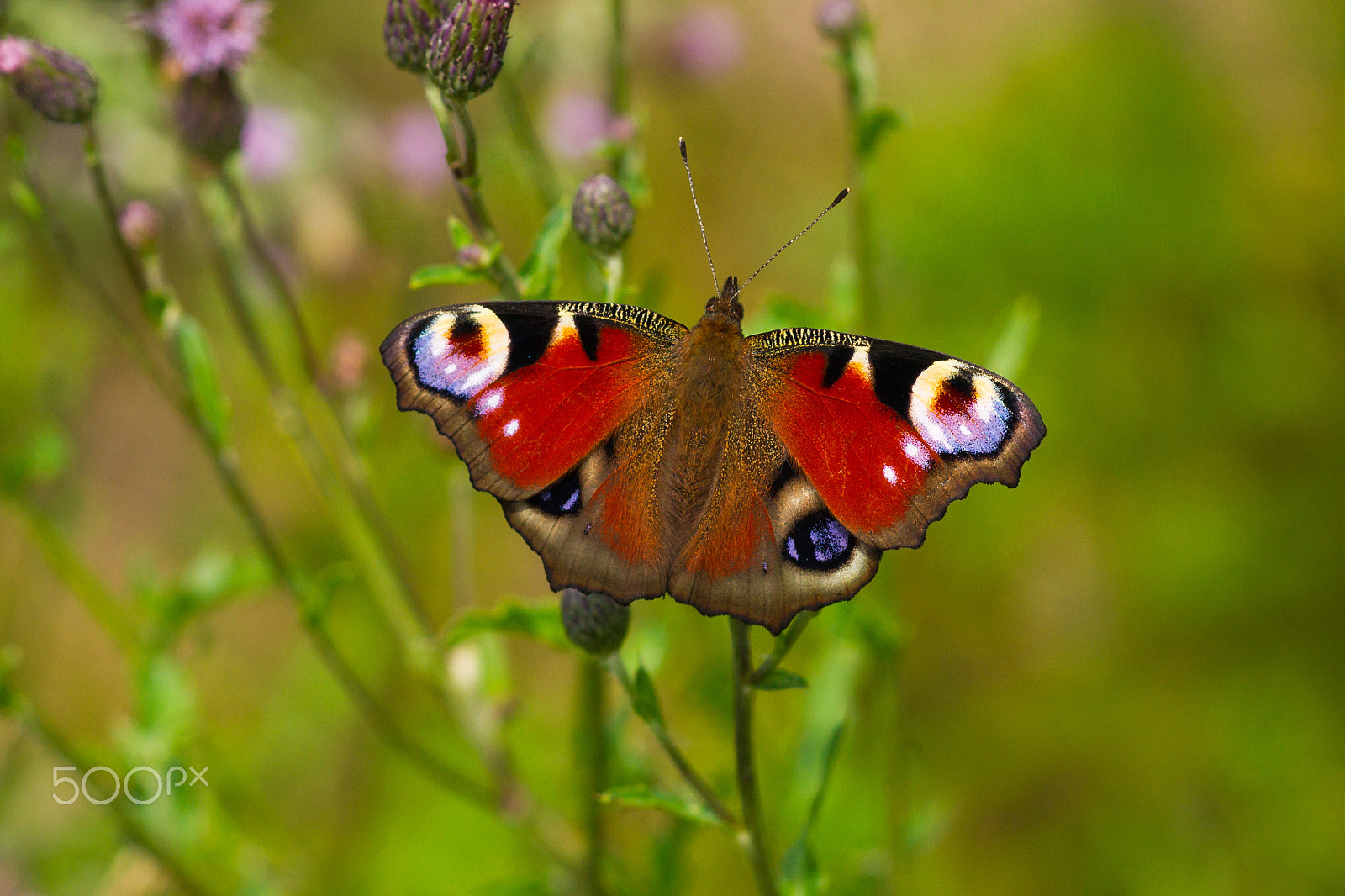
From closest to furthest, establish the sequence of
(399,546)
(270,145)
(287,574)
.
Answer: (287,574), (399,546), (270,145)

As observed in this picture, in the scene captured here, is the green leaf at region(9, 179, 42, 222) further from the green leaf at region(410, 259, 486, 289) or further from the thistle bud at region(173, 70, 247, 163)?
the green leaf at region(410, 259, 486, 289)

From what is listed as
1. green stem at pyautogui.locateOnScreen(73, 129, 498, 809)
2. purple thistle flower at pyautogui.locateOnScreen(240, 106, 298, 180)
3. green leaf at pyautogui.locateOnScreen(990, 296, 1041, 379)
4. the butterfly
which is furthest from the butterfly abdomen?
purple thistle flower at pyautogui.locateOnScreen(240, 106, 298, 180)

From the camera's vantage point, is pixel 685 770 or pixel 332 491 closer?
pixel 685 770

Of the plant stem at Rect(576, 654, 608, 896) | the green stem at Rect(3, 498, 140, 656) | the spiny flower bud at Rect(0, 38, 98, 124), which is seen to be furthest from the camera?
the green stem at Rect(3, 498, 140, 656)

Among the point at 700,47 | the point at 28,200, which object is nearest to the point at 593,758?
the point at 28,200

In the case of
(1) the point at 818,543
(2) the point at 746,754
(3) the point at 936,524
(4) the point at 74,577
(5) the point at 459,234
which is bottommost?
(3) the point at 936,524

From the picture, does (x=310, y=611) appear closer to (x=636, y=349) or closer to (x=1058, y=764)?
(x=636, y=349)

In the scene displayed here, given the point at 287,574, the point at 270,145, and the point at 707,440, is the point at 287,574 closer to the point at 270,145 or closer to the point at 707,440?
the point at 707,440
